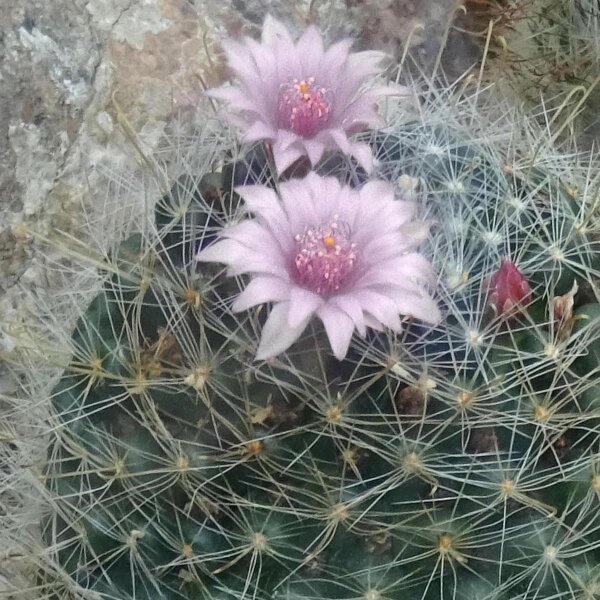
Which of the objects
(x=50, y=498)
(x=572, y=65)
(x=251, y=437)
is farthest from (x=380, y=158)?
(x=572, y=65)

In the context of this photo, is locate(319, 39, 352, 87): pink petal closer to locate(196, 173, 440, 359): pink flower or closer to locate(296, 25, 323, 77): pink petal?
locate(296, 25, 323, 77): pink petal

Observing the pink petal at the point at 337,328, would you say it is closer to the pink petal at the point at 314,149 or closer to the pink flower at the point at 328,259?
the pink flower at the point at 328,259

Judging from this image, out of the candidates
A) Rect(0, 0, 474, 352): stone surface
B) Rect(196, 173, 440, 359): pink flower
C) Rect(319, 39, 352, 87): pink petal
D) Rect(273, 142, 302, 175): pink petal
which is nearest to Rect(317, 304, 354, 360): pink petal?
Rect(196, 173, 440, 359): pink flower

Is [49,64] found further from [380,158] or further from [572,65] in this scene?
[572,65]

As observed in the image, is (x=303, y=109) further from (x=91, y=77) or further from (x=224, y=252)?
(x=91, y=77)

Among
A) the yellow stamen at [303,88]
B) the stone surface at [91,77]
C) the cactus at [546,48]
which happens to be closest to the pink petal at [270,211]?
the yellow stamen at [303,88]

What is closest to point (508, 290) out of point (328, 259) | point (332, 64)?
point (328, 259)

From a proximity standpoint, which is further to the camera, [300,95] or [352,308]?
[300,95]
